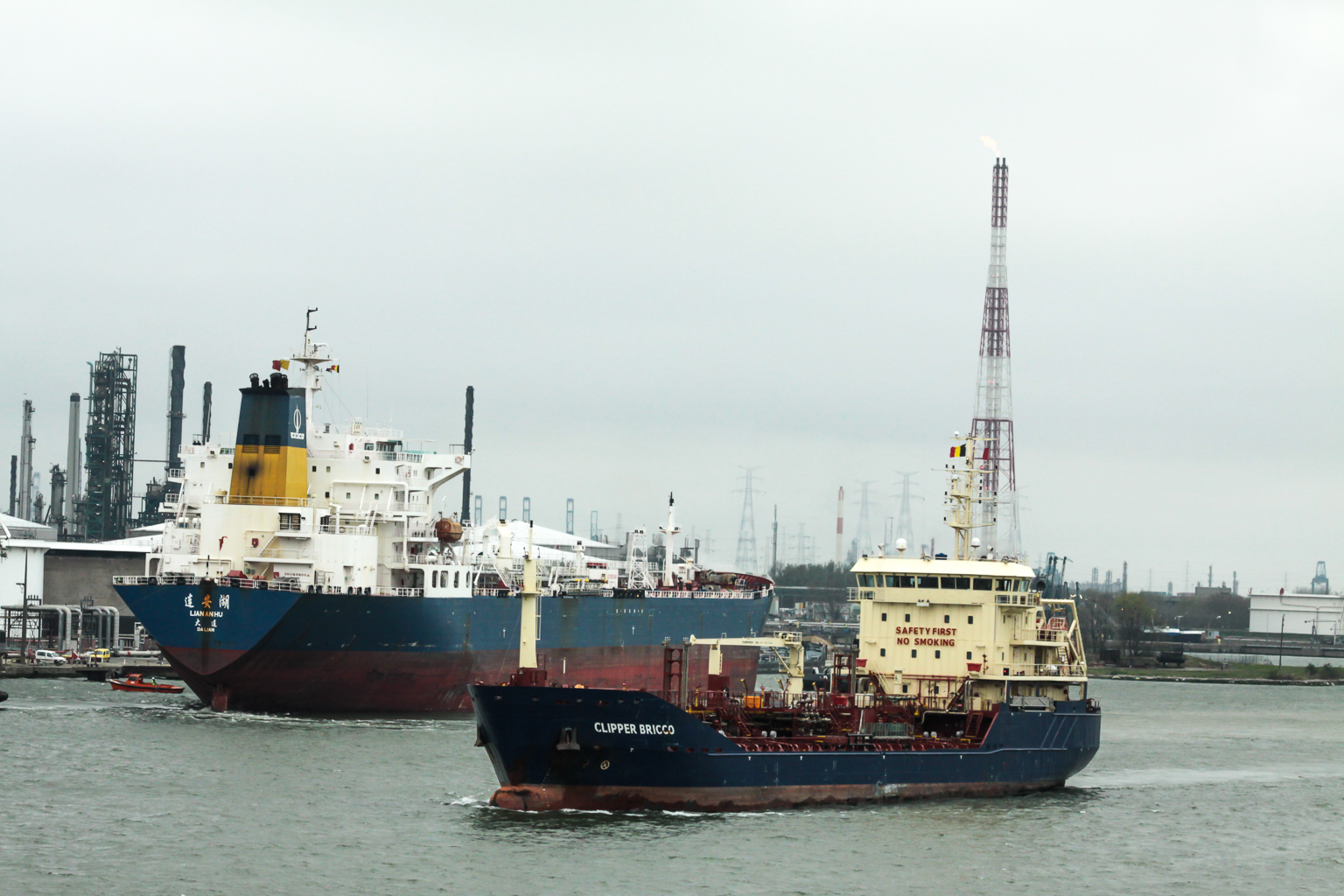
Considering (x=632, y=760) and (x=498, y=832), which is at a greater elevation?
(x=632, y=760)

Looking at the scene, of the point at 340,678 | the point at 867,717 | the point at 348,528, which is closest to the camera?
the point at 867,717

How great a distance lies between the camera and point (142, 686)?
187 feet

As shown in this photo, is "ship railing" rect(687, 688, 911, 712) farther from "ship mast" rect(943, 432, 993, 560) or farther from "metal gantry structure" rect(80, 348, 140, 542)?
"metal gantry structure" rect(80, 348, 140, 542)

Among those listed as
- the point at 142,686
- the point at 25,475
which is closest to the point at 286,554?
the point at 142,686

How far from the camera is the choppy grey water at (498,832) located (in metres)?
26.0

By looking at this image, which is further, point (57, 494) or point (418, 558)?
point (57, 494)

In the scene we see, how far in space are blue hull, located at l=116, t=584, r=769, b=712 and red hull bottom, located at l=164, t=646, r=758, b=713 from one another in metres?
0.03

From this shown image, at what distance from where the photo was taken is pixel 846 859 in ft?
90.9

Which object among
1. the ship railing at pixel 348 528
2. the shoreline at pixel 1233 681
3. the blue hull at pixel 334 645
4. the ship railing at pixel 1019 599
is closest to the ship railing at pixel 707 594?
the blue hull at pixel 334 645

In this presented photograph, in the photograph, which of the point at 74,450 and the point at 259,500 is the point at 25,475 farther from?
the point at 259,500

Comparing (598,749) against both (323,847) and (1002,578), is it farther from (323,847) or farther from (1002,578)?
(1002,578)

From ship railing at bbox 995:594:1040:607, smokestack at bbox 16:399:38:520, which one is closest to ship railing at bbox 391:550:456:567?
ship railing at bbox 995:594:1040:607

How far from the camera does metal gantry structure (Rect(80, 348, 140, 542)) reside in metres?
92.7

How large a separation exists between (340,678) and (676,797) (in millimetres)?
19232
